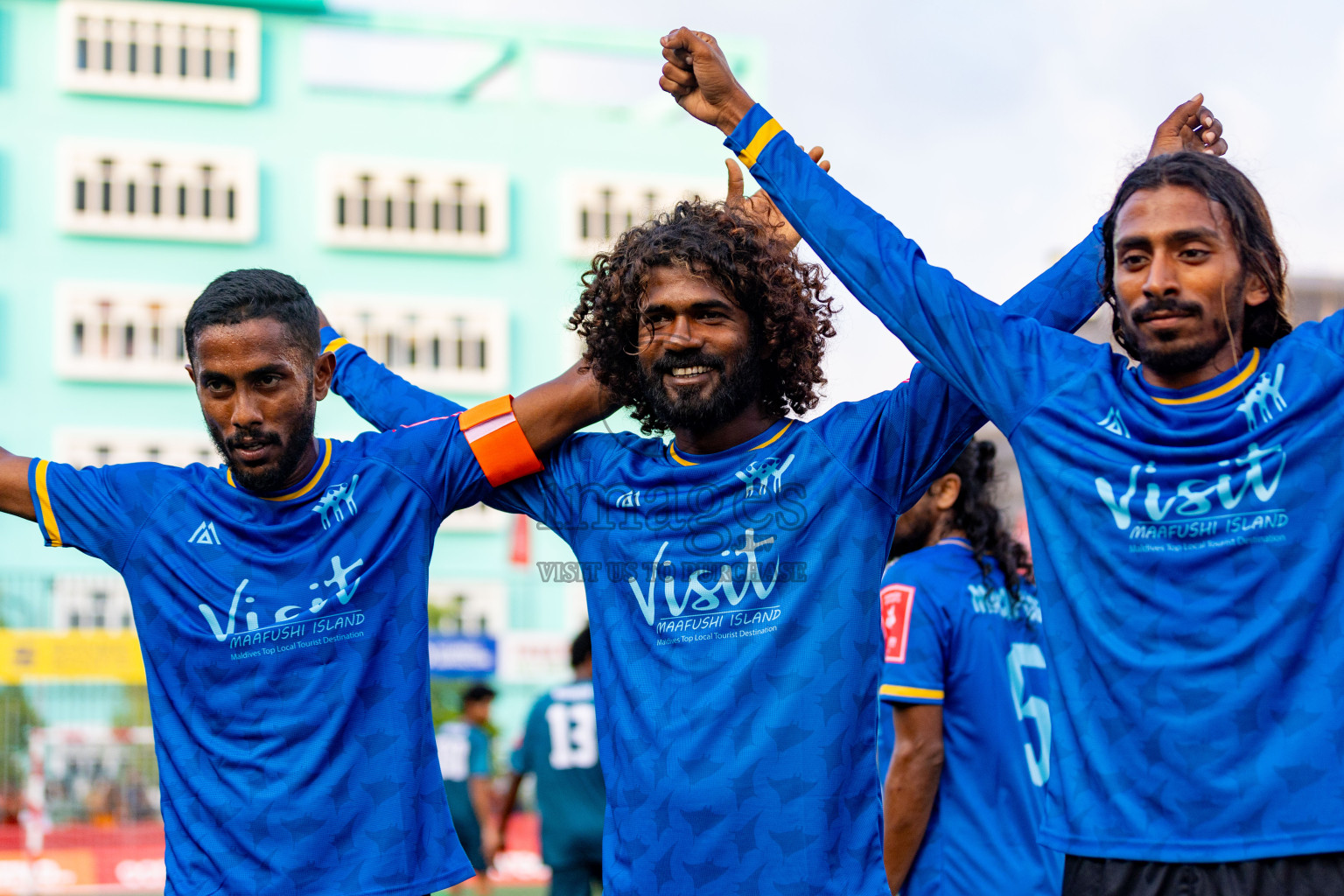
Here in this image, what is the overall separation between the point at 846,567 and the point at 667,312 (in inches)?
29.1

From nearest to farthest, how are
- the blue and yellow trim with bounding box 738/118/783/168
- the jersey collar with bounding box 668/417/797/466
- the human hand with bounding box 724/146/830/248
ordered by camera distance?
the blue and yellow trim with bounding box 738/118/783/168, the jersey collar with bounding box 668/417/797/466, the human hand with bounding box 724/146/830/248

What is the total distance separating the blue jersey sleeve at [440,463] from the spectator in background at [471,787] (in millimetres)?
6866

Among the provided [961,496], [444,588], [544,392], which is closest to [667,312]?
[544,392]

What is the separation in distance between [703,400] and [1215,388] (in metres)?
1.13

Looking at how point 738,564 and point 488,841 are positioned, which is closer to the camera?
point 738,564

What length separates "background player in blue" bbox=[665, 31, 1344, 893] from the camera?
2.48 m

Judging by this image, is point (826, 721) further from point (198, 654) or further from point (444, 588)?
point (444, 588)

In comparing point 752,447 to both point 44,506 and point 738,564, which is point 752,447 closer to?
point 738,564

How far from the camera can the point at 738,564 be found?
10.4ft

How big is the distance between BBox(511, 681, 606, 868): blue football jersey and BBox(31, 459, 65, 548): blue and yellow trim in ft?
15.7

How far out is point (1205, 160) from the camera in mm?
2814

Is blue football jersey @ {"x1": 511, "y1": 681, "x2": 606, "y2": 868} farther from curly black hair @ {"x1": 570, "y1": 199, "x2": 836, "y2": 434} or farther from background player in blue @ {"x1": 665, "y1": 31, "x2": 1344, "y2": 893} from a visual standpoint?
background player in blue @ {"x1": 665, "y1": 31, "x2": 1344, "y2": 893}

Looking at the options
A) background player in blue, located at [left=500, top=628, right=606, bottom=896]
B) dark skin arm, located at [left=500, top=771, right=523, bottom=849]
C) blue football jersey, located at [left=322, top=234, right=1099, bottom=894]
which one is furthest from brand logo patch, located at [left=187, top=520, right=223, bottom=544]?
dark skin arm, located at [left=500, top=771, right=523, bottom=849]

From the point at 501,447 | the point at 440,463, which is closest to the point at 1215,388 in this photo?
the point at 501,447
